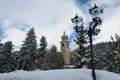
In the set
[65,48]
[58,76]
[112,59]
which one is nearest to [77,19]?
[58,76]

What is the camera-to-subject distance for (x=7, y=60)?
54438mm

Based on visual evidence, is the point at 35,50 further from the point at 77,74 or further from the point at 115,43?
the point at 77,74

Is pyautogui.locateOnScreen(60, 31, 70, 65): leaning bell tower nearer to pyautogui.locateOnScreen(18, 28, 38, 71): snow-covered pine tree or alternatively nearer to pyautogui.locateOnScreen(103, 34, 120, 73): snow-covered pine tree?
pyautogui.locateOnScreen(18, 28, 38, 71): snow-covered pine tree

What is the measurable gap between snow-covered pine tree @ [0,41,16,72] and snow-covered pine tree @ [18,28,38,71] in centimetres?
164

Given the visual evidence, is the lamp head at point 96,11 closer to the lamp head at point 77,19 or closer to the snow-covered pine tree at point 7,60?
the lamp head at point 77,19

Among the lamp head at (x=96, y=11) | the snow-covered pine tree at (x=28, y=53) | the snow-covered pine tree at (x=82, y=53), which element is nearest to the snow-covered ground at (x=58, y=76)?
the lamp head at (x=96, y=11)

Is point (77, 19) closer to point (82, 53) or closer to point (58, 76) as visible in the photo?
point (58, 76)

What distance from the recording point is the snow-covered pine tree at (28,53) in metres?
54.1

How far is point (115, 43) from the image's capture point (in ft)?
171

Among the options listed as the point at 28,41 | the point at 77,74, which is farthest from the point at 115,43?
the point at 77,74

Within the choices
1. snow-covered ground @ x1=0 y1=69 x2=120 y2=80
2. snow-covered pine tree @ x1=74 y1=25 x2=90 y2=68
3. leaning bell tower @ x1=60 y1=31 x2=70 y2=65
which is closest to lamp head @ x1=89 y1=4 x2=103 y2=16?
snow-covered ground @ x1=0 y1=69 x2=120 y2=80

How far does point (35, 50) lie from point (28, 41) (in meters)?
2.33

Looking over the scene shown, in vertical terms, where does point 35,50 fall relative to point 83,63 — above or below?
above

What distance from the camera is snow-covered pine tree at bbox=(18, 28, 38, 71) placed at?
5409 centimetres
